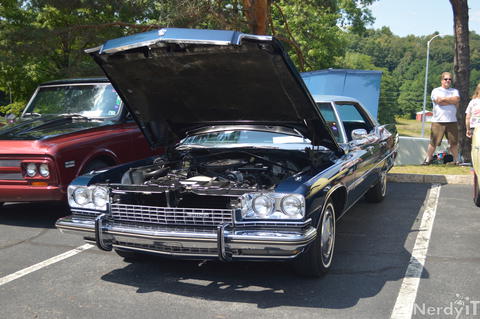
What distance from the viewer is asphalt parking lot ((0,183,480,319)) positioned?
11.7ft

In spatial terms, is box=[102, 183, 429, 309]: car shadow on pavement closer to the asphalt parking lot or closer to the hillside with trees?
the asphalt parking lot

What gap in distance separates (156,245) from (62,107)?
4132 millimetres

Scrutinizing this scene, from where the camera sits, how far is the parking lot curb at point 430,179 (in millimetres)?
8477

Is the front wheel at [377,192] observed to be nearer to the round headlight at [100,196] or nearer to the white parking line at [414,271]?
the white parking line at [414,271]

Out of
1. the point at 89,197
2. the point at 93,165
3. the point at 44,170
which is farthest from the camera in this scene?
the point at 93,165

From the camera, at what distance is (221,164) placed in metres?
4.76

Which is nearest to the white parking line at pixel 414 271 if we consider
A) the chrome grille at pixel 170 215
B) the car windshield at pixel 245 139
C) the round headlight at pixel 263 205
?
the round headlight at pixel 263 205

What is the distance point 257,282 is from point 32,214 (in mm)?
3928

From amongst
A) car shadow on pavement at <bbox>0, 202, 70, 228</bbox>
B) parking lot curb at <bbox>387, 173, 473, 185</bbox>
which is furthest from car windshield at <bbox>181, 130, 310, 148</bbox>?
parking lot curb at <bbox>387, 173, 473, 185</bbox>

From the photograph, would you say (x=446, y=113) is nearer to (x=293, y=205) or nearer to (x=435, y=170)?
(x=435, y=170)

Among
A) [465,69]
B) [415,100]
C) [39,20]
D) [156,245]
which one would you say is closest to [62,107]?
[156,245]

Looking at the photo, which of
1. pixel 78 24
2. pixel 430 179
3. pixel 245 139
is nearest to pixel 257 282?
pixel 245 139

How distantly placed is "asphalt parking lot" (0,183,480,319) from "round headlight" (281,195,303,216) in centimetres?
66

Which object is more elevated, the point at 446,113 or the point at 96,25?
the point at 96,25
